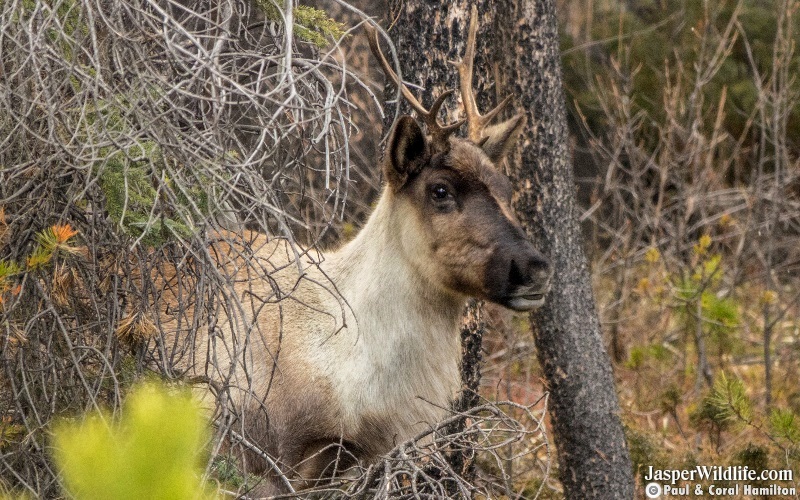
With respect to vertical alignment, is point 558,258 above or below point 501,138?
below

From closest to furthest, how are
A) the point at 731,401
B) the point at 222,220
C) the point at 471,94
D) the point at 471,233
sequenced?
the point at 222,220, the point at 471,233, the point at 471,94, the point at 731,401

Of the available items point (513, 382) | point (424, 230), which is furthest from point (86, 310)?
point (513, 382)

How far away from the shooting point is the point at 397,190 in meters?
5.08

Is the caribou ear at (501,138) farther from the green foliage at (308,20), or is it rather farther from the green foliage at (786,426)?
the green foliage at (786,426)

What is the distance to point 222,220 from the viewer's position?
4020 millimetres

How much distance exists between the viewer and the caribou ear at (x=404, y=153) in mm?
4816

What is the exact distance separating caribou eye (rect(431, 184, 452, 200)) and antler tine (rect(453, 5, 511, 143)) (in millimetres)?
421

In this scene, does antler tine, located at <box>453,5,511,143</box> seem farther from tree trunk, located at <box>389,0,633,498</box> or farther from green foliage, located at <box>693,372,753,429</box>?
green foliage, located at <box>693,372,753,429</box>

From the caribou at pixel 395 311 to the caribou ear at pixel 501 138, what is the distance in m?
0.13

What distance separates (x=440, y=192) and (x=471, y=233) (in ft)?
0.92

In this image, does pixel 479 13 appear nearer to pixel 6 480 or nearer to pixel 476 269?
pixel 476 269

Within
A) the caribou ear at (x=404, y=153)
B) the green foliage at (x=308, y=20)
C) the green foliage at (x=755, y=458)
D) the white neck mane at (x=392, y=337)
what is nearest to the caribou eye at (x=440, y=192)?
the caribou ear at (x=404, y=153)

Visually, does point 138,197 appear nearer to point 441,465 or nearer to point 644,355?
point 441,465

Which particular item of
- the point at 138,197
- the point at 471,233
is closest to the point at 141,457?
the point at 138,197
